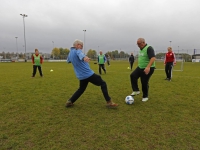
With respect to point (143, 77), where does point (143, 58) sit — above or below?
above

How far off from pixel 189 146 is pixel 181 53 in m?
46.7

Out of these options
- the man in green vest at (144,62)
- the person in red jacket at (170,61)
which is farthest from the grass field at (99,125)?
the person in red jacket at (170,61)

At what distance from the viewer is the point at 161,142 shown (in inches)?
112

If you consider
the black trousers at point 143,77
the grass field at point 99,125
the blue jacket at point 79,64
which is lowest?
the grass field at point 99,125

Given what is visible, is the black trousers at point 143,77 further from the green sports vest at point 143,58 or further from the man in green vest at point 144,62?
the green sports vest at point 143,58

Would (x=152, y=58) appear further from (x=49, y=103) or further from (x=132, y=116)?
(x=49, y=103)

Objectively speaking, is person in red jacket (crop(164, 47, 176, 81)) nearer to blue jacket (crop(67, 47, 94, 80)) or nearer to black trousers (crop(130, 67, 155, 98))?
black trousers (crop(130, 67, 155, 98))

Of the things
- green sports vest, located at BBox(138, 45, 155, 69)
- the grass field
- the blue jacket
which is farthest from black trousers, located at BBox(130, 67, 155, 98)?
the blue jacket

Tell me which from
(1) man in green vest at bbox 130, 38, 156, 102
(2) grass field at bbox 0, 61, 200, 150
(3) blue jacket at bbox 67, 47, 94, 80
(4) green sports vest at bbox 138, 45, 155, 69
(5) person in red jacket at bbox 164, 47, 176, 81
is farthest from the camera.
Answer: (5) person in red jacket at bbox 164, 47, 176, 81

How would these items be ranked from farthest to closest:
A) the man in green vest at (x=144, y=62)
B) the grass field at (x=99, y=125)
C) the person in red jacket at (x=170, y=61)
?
1. the person in red jacket at (x=170, y=61)
2. the man in green vest at (x=144, y=62)
3. the grass field at (x=99, y=125)

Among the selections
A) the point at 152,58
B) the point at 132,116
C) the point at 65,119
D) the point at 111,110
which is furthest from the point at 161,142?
the point at 152,58

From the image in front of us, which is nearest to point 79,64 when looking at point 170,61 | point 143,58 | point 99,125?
point 99,125

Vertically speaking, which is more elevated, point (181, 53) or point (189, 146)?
point (181, 53)

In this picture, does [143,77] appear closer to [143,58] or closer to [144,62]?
[144,62]
